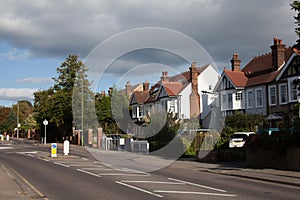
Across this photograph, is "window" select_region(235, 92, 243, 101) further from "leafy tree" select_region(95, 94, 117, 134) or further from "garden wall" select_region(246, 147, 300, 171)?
"garden wall" select_region(246, 147, 300, 171)

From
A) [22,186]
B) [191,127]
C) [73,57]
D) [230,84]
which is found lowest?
[22,186]

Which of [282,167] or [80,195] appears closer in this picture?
[80,195]

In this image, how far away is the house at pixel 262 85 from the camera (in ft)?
128

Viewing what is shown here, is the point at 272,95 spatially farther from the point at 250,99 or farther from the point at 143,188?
the point at 143,188

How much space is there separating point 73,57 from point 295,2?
45.5 m

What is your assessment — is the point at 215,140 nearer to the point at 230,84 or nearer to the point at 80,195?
the point at 80,195

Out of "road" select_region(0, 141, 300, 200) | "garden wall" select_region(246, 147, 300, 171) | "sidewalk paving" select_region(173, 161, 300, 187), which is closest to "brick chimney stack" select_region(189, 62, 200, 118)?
"garden wall" select_region(246, 147, 300, 171)

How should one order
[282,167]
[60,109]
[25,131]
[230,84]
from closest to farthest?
1. [282,167]
2. [230,84]
3. [60,109]
4. [25,131]

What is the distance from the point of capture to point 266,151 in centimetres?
1970

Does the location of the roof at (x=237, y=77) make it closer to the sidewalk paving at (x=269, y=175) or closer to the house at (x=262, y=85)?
the house at (x=262, y=85)

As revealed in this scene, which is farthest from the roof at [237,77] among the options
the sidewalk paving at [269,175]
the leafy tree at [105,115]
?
the sidewalk paving at [269,175]

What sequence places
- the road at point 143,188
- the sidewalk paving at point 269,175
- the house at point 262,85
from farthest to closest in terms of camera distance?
the house at point 262,85 < the sidewalk paving at point 269,175 < the road at point 143,188

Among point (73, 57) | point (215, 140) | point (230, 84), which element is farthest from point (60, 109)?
point (215, 140)

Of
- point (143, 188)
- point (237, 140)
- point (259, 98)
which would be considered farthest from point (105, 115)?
point (143, 188)
